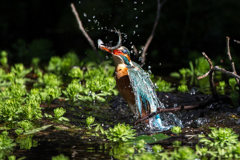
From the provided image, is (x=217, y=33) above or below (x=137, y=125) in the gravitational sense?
above

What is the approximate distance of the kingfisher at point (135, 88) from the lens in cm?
371

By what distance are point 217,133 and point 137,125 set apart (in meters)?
0.93

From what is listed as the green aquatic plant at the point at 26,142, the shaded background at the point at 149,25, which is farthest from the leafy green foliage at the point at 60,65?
the green aquatic plant at the point at 26,142

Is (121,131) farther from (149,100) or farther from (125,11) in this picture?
(125,11)

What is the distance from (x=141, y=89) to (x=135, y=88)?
8cm

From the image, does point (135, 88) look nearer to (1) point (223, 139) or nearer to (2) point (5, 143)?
(1) point (223, 139)

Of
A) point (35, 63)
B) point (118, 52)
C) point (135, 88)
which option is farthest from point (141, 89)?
point (35, 63)

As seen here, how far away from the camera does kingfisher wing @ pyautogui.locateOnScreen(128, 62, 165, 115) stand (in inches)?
144

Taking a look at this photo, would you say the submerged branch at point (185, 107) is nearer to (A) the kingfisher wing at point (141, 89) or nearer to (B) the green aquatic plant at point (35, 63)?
(A) the kingfisher wing at point (141, 89)

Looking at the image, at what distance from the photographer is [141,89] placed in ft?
12.3

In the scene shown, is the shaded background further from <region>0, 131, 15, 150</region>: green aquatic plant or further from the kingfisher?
<region>0, 131, 15, 150</region>: green aquatic plant

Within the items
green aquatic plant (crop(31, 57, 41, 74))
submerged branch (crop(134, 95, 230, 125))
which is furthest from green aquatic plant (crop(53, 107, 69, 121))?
green aquatic plant (crop(31, 57, 41, 74))

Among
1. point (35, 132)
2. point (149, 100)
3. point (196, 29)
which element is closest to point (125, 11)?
point (196, 29)

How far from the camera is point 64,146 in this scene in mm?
3102
